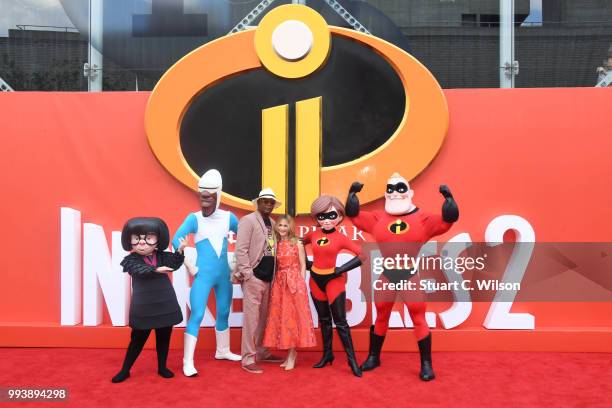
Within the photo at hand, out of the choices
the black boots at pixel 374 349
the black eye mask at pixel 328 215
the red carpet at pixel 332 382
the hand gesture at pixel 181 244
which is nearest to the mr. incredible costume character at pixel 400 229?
the black boots at pixel 374 349

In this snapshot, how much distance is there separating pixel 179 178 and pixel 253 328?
150cm

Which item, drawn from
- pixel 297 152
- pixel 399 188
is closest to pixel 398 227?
pixel 399 188

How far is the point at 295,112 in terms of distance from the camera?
4426mm

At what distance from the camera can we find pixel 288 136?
14.5 feet

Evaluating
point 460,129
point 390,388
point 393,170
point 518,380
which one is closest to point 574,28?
point 460,129

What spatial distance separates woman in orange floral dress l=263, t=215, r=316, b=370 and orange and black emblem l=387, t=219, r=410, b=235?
0.68 metres

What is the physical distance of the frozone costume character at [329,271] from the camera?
12.1 feet

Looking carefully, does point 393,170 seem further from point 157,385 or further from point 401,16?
point 157,385

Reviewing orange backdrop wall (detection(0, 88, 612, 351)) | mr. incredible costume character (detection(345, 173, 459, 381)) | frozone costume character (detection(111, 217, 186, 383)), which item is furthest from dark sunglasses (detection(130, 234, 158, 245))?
mr. incredible costume character (detection(345, 173, 459, 381))

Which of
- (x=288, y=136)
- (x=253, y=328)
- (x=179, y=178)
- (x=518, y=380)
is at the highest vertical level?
(x=288, y=136)

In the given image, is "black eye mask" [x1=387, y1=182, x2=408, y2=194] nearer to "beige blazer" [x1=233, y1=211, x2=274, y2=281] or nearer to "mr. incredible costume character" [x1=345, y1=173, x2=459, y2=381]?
"mr. incredible costume character" [x1=345, y1=173, x2=459, y2=381]

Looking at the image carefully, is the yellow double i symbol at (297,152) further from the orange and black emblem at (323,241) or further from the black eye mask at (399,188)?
the black eye mask at (399,188)

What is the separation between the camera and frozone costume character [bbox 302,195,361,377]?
3.70m

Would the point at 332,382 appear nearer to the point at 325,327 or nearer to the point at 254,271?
the point at 325,327
